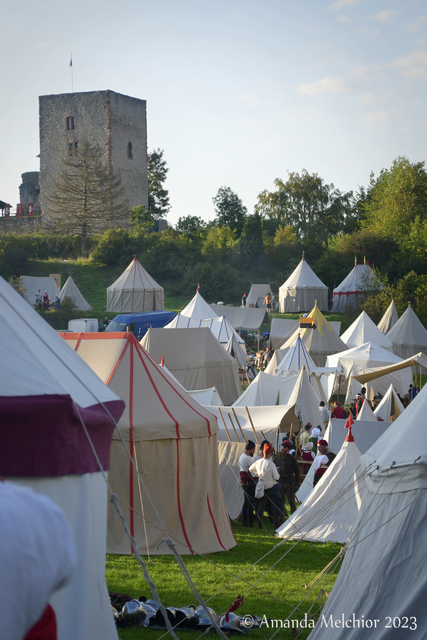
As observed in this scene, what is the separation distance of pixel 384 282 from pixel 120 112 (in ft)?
87.7

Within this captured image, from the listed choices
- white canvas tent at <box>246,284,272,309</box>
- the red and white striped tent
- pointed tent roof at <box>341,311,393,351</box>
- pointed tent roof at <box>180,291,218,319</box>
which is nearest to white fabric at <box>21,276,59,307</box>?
pointed tent roof at <box>180,291,218,319</box>

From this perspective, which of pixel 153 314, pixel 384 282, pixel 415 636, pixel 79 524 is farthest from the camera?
pixel 384 282

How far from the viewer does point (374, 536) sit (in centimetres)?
443

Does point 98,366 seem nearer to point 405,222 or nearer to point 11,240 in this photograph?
point 11,240

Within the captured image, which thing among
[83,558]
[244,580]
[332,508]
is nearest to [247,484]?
[332,508]

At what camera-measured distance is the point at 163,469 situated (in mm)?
7891

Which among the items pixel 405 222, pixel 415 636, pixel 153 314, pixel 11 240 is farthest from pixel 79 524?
pixel 405 222

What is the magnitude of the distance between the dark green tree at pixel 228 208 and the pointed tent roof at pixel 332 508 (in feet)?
174

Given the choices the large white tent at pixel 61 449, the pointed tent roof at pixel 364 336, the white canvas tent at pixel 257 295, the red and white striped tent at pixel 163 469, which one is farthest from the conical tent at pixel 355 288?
the large white tent at pixel 61 449

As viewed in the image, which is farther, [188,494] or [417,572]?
[188,494]

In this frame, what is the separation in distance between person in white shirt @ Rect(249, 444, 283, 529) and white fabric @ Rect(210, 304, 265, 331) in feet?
66.8

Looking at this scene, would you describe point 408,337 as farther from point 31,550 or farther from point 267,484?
point 31,550

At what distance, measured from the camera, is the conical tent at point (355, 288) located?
37656 millimetres

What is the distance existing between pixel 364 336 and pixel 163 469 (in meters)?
20.0
